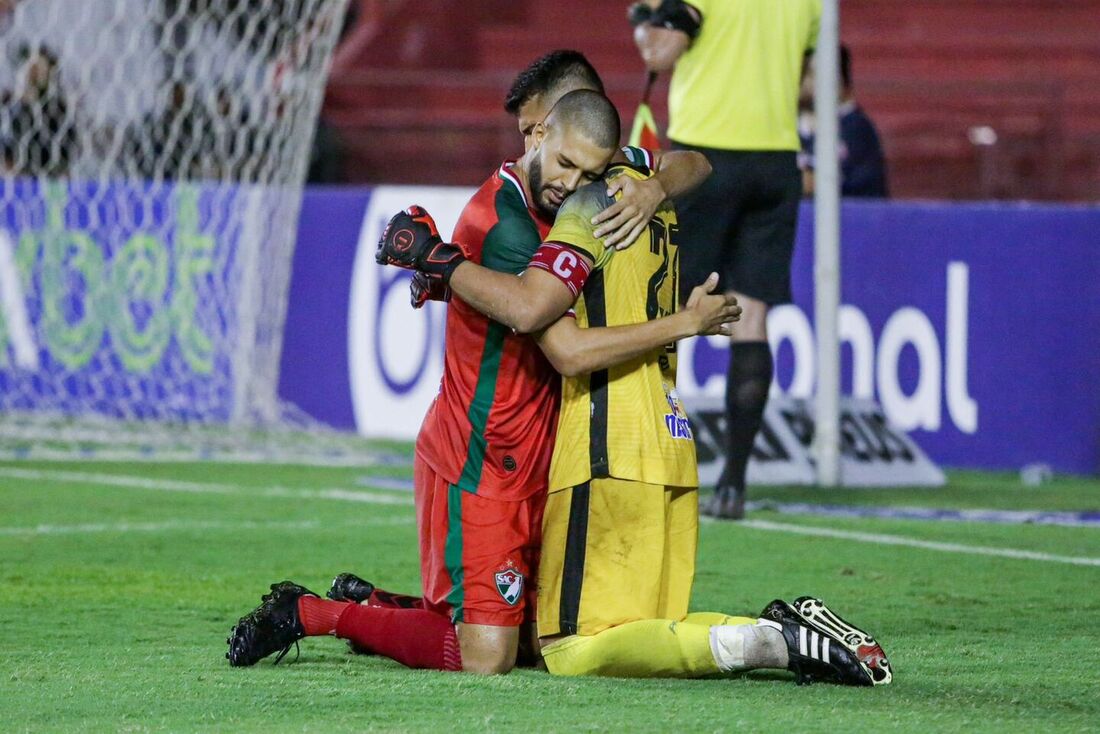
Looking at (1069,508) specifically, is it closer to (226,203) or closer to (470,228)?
(470,228)

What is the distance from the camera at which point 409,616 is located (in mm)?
3865

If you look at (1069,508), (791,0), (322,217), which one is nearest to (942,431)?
(1069,508)

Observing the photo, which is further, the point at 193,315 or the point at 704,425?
the point at 193,315

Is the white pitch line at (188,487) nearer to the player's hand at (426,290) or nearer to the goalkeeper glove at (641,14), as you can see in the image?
the goalkeeper glove at (641,14)

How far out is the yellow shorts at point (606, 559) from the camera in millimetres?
3703

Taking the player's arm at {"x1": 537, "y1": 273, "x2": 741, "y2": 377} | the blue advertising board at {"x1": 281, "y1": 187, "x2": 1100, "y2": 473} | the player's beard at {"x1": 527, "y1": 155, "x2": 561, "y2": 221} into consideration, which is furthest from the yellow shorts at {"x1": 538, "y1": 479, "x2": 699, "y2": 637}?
the blue advertising board at {"x1": 281, "y1": 187, "x2": 1100, "y2": 473}

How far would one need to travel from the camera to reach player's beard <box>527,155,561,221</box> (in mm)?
3865

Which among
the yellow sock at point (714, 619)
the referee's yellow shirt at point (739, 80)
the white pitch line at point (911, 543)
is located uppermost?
the referee's yellow shirt at point (739, 80)

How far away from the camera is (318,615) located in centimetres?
388

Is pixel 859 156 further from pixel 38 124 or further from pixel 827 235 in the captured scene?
pixel 38 124

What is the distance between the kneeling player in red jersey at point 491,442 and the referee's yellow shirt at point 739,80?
2.37 meters

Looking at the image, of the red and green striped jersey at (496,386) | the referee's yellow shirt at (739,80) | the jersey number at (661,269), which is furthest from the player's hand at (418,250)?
the referee's yellow shirt at (739,80)

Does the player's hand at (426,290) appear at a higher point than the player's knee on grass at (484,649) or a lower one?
higher

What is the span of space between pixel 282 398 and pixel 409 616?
5494mm
